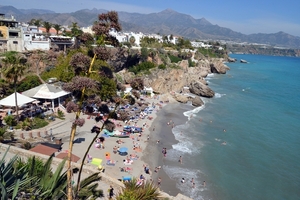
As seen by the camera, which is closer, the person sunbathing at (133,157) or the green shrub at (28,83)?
the person sunbathing at (133,157)

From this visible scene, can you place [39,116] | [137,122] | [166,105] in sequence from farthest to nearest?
[166,105]
[137,122]
[39,116]

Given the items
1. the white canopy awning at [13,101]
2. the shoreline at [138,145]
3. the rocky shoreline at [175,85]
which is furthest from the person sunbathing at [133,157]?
the rocky shoreline at [175,85]

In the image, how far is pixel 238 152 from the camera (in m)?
24.5

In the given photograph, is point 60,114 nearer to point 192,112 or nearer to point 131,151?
point 131,151

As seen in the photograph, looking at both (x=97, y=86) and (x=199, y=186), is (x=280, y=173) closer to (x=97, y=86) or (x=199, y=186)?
(x=199, y=186)

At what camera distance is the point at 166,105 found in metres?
39.6

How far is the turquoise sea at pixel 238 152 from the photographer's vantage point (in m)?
18.4

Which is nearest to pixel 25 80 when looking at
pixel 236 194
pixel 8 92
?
pixel 8 92

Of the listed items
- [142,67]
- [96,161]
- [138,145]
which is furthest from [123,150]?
[142,67]

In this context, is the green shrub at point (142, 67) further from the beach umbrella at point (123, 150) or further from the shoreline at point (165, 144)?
the beach umbrella at point (123, 150)

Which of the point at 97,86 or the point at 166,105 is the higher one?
the point at 97,86

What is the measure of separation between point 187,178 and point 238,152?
771cm

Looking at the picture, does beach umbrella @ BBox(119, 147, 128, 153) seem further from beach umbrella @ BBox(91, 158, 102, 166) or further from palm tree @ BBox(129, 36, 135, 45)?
palm tree @ BBox(129, 36, 135, 45)

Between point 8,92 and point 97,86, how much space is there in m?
26.7
